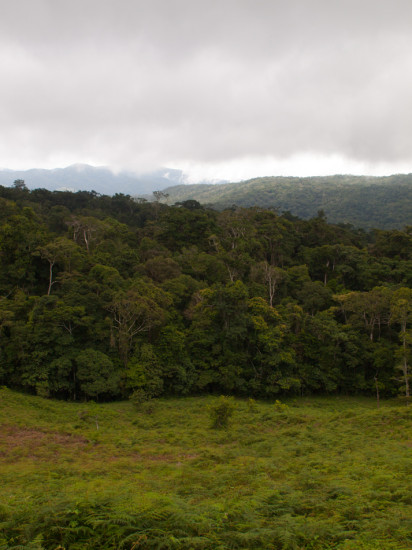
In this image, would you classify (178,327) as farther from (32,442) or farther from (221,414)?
(32,442)

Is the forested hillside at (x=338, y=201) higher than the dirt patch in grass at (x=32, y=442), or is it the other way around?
the forested hillside at (x=338, y=201)

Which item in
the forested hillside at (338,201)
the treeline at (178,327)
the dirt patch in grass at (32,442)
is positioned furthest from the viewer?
the forested hillside at (338,201)

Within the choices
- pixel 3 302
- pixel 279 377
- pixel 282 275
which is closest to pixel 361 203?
pixel 282 275

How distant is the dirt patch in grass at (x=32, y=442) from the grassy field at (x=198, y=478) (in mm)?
63

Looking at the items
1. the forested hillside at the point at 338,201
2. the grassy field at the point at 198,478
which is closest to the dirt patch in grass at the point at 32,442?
the grassy field at the point at 198,478

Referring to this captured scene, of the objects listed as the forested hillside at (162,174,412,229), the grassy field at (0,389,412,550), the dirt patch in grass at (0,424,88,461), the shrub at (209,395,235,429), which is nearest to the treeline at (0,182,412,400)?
the grassy field at (0,389,412,550)

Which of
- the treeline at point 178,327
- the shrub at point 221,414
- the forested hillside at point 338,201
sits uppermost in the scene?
the forested hillside at point 338,201

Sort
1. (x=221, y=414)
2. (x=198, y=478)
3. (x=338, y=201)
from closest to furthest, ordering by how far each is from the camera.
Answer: (x=198, y=478), (x=221, y=414), (x=338, y=201)

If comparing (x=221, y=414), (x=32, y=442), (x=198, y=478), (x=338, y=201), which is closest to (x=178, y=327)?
(x=221, y=414)

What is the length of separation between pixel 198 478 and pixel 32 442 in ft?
28.2

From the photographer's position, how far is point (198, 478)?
30.5 ft

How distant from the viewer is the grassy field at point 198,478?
495 centimetres

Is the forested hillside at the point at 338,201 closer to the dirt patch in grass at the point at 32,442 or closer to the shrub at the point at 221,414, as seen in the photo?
the shrub at the point at 221,414

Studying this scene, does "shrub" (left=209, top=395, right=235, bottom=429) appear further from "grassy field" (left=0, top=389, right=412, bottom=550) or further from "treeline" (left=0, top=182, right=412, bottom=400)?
"treeline" (left=0, top=182, right=412, bottom=400)
